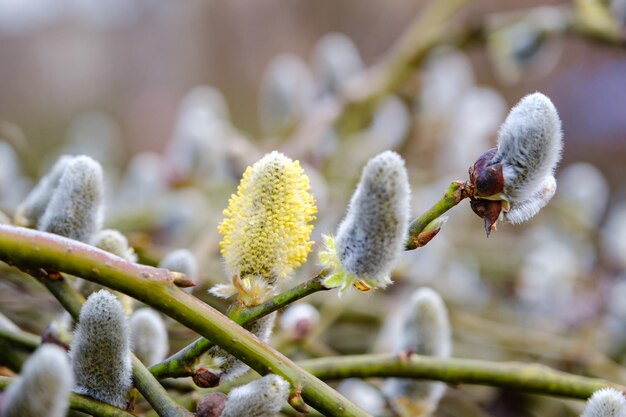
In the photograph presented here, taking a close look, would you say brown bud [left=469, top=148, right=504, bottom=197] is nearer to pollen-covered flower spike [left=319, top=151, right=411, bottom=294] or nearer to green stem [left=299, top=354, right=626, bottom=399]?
pollen-covered flower spike [left=319, top=151, right=411, bottom=294]

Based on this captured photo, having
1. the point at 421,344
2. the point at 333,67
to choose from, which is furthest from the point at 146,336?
the point at 333,67

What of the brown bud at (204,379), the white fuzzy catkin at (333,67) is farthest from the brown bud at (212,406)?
the white fuzzy catkin at (333,67)

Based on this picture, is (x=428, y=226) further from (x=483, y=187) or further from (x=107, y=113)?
(x=107, y=113)

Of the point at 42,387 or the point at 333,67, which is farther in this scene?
the point at 333,67

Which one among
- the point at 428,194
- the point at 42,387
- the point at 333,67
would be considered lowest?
the point at 42,387

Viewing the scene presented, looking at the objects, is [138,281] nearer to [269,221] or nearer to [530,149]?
[269,221]
